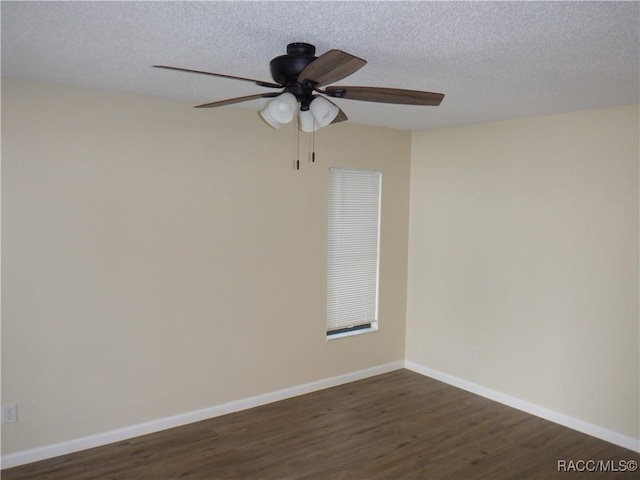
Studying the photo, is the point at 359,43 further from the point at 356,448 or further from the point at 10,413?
the point at 10,413

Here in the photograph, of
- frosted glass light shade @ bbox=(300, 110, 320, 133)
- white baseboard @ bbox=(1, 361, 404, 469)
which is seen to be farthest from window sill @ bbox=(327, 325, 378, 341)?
frosted glass light shade @ bbox=(300, 110, 320, 133)

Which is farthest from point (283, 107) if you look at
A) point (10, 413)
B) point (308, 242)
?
point (10, 413)

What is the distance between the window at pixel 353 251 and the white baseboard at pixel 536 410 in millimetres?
779

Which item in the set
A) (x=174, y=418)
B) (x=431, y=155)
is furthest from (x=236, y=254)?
(x=431, y=155)

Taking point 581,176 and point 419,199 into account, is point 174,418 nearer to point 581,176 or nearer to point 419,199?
point 419,199

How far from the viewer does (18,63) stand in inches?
106

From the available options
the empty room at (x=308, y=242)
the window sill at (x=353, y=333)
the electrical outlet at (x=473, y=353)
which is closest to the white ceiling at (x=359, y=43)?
the empty room at (x=308, y=242)

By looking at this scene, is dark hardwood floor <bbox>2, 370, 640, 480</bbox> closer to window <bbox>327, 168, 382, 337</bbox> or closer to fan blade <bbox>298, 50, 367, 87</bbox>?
window <bbox>327, 168, 382, 337</bbox>

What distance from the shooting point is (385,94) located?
2.25 meters

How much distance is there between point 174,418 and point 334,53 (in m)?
3.14

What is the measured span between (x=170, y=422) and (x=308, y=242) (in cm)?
186

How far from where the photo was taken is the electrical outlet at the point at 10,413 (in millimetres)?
3117

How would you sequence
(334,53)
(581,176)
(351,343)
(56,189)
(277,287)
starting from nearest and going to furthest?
(334,53) < (56,189) < (581,176) < (277,287) < (351,343)

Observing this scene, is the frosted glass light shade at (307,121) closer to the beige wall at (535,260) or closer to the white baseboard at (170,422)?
the beige wall at (535,260)
